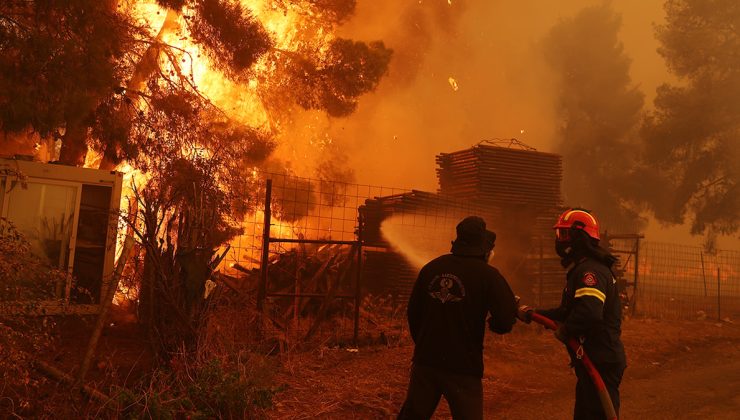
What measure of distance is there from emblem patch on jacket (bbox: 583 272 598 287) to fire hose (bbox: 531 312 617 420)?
1.35 feet

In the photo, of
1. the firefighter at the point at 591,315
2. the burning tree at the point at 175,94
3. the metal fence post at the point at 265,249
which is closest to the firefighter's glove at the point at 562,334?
the firefighter at the point at 591,315

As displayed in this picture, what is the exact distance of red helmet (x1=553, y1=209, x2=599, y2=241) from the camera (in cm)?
446

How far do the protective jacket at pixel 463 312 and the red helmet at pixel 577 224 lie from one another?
2.92ft

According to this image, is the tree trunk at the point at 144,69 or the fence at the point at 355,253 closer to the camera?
the fence at the point at 355,253

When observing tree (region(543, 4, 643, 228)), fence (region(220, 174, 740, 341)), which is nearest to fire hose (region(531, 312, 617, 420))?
fence (region(220, 174, 740, 341))

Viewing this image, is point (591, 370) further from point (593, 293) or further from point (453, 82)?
point (453, 82)

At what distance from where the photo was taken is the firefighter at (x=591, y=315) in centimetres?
406

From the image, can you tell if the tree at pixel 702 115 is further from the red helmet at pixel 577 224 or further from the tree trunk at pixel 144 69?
the red helmet at pixel 577 224

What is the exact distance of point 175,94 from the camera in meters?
11.9

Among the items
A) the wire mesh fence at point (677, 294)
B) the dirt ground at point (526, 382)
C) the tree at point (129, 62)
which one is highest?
the tree at point (129, 62)

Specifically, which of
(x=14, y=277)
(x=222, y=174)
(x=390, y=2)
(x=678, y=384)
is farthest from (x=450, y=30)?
(x=14, y=277)

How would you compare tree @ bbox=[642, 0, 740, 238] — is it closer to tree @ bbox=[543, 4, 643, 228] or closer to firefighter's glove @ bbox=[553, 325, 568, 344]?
tree @ bbox=[543, 4, 643, 228]

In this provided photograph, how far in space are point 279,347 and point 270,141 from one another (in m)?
6.00

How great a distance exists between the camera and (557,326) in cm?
428
